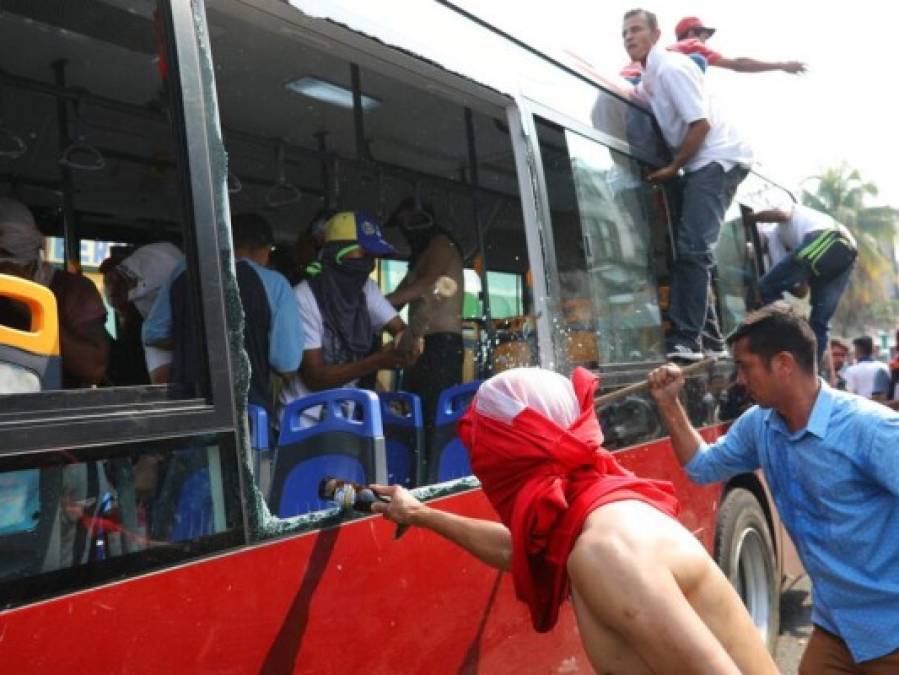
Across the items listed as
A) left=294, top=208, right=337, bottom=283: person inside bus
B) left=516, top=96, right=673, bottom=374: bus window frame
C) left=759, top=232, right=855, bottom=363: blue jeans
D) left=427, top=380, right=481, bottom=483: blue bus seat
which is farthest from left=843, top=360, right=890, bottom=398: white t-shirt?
left=427, top=380, right=481, bottom=483: blue bus seat

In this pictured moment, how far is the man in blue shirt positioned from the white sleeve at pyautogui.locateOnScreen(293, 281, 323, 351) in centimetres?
154

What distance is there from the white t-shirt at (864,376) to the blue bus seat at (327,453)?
9798mm

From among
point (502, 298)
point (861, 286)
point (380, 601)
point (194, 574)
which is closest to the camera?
point (194, 574)

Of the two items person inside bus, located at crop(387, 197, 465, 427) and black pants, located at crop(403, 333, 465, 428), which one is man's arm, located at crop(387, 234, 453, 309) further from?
black pants, located at crop(403, 333, 465, 428)

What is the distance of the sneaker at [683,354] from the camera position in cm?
390

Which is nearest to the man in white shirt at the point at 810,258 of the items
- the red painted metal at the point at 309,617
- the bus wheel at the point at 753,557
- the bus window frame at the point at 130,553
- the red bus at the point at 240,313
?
the red bus at the point at 240,313

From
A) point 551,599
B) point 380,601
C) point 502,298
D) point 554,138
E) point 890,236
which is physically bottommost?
point 380,601

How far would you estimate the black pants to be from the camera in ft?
13.7

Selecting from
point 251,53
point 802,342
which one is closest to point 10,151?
point 251,53

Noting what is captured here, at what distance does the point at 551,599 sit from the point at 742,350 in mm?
1377

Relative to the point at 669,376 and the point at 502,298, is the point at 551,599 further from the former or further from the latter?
the point at 502,298

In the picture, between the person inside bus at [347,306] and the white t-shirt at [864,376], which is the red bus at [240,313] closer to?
the person inside bus at [347,306]

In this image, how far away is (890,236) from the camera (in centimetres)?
3791

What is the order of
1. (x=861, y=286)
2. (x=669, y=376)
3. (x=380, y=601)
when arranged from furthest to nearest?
1. (x=861, y=286)
2. (x=669, y=376)
3. (x=380, y=601)
